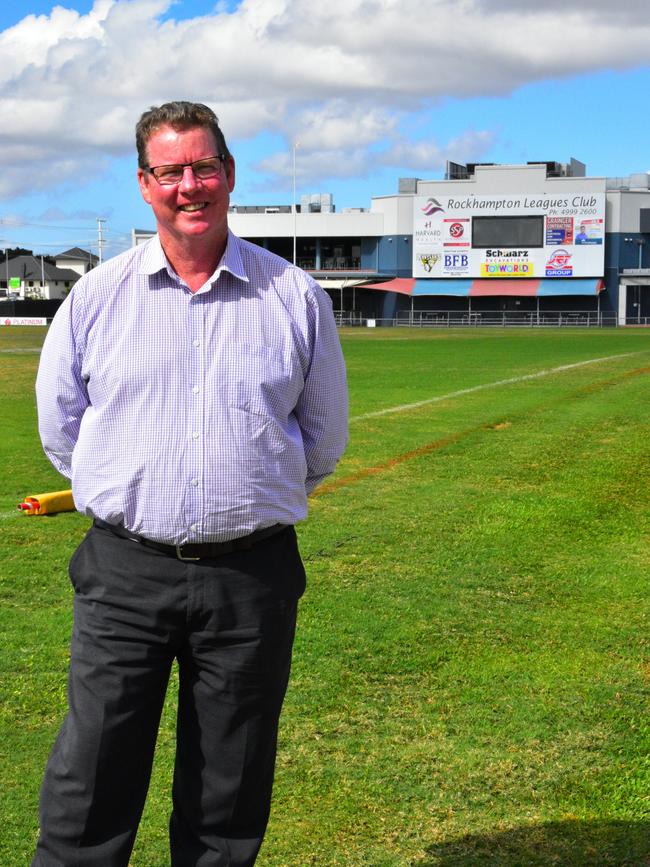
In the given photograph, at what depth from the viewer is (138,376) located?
304cm

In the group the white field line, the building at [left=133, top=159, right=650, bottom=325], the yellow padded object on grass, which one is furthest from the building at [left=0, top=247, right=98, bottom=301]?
the yellow padded object on grass

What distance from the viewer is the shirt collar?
3.05 meters

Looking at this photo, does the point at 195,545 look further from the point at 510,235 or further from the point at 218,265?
the point at 510,235

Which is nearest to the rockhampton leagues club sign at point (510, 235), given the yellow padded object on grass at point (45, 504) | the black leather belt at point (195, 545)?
the yellow padded object on grass at point (45, 504)

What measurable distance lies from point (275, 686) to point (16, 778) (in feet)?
5.54

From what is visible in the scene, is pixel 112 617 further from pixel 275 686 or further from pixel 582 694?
pixel 582 694

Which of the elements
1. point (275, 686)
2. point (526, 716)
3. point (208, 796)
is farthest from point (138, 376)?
point (526, 716)

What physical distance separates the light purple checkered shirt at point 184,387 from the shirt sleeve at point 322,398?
0.01 meters

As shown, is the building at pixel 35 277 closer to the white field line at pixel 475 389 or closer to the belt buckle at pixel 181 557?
the white field line at pixel 475 389

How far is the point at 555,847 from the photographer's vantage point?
386 cm

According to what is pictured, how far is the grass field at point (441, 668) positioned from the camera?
400cm

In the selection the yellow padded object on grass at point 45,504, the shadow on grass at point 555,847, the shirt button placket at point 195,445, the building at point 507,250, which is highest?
the building at point 507,250

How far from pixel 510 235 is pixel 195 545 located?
280ft

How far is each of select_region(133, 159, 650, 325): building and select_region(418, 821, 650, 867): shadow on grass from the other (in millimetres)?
79030
